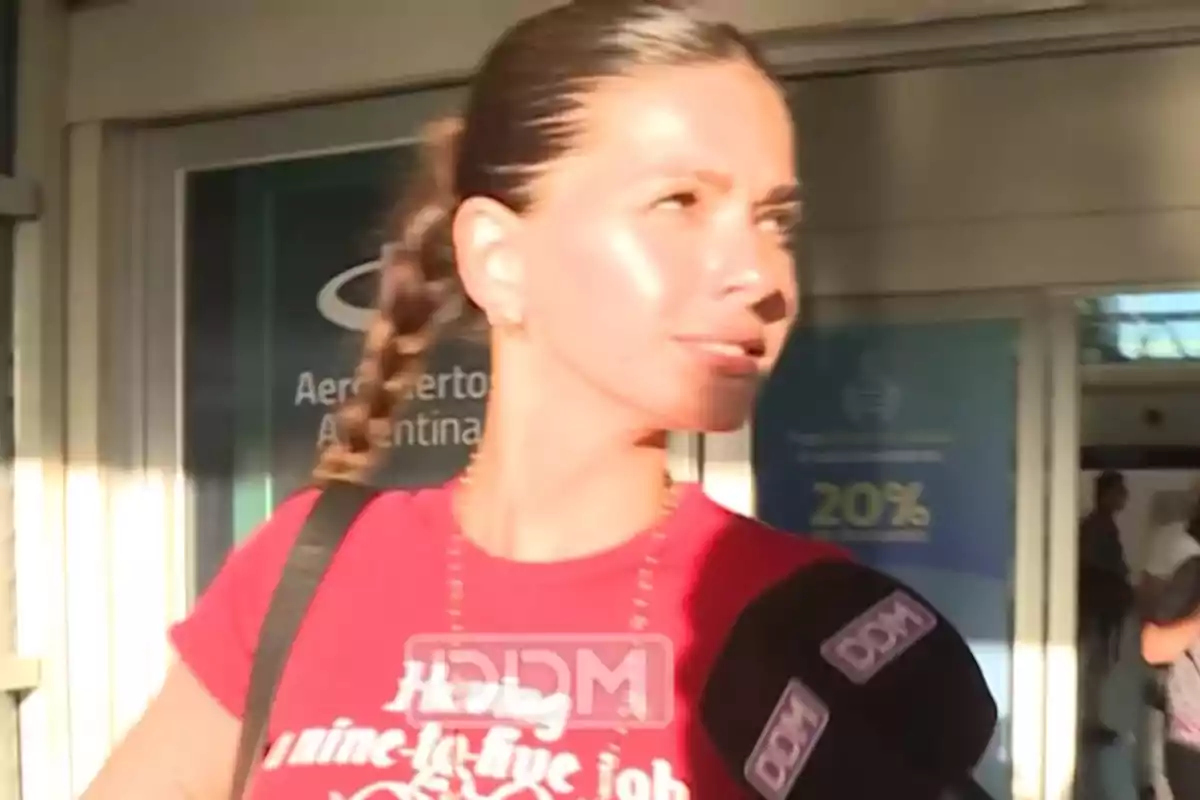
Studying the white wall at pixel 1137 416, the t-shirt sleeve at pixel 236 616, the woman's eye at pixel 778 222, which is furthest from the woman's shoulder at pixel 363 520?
the white wall at pixel 1137 416

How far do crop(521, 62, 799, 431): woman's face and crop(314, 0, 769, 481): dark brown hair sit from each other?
1 centimetres

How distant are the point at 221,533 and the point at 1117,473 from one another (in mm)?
796

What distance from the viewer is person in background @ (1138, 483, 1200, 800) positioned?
39.4 inches

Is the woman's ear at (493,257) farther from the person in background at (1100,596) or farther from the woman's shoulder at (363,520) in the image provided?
the person in background at (1100,596)

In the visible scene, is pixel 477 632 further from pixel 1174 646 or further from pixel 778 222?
pixel 1174 646

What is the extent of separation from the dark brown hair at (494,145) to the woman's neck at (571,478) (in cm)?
7

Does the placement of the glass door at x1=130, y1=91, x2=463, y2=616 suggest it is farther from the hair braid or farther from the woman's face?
the woman's face

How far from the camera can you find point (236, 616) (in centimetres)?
75

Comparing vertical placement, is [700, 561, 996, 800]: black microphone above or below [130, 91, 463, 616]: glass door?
below

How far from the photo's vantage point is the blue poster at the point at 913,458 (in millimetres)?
1087

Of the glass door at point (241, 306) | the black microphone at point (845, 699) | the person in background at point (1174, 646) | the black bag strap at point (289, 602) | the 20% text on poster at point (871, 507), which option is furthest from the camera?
the glass door at point (241, 306)

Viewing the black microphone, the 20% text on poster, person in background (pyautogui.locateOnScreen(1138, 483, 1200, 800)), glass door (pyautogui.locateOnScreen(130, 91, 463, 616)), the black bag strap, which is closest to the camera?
the black microphone

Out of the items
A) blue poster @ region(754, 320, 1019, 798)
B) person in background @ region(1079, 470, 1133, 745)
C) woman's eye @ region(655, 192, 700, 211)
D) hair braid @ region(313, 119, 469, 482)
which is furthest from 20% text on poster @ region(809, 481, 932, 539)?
woman's eye @ region(655, 192, 700, 211)

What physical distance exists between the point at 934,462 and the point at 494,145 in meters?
0.54
